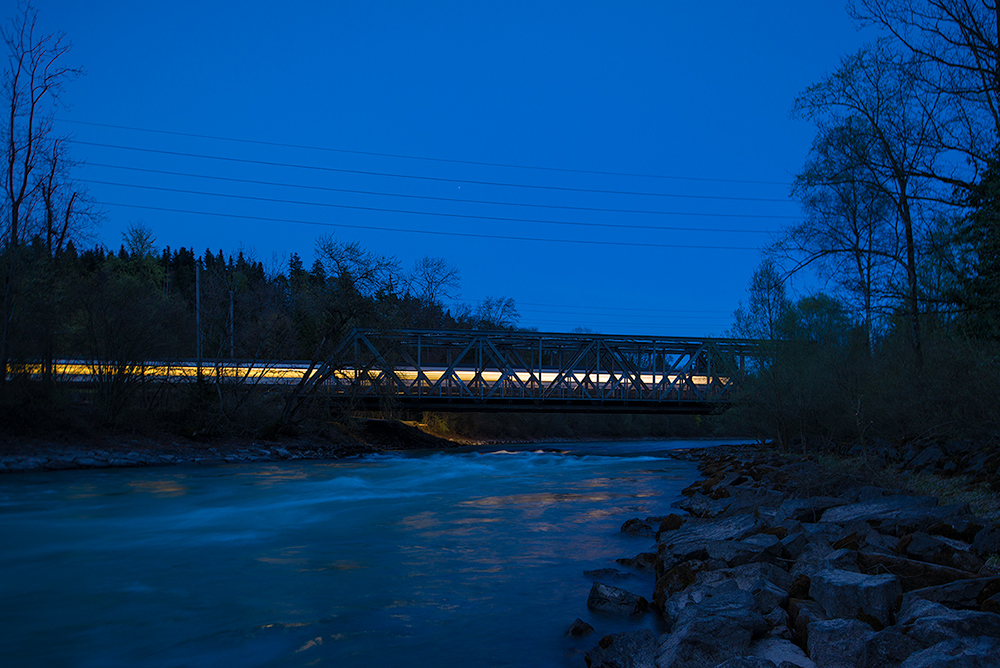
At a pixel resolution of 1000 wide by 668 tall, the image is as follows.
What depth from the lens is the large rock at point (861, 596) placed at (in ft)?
17.4

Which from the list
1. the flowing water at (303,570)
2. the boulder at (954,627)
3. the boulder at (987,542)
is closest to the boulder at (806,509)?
the flowing water at (303,570)

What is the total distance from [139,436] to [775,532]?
23452mm

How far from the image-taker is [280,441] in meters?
29.6

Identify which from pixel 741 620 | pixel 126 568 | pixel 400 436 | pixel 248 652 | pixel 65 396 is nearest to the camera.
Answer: pixel 741 620

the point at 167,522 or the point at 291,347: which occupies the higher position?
the point at 291,347

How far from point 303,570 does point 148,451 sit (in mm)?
17347

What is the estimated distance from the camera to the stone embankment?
4.55 m

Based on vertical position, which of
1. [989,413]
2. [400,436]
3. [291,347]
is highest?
[291,347]

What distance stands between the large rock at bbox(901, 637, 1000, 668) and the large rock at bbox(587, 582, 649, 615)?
3.09 metres

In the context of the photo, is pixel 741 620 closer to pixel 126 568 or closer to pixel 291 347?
pixel 126 568

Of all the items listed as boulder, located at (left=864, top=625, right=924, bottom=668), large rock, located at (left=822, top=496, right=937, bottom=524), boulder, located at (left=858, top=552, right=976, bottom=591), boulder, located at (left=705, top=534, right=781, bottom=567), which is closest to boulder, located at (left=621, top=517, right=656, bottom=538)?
large rock, located at (left=822, top=496, right=937, bottom=524)

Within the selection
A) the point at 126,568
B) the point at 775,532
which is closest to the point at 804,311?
the point at 775,532

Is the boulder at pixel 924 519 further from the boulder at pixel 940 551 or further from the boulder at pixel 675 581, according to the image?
the boulder at pixel 675 581

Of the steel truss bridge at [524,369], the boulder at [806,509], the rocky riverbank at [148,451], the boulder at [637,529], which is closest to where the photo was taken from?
the boulder at [806,509]
